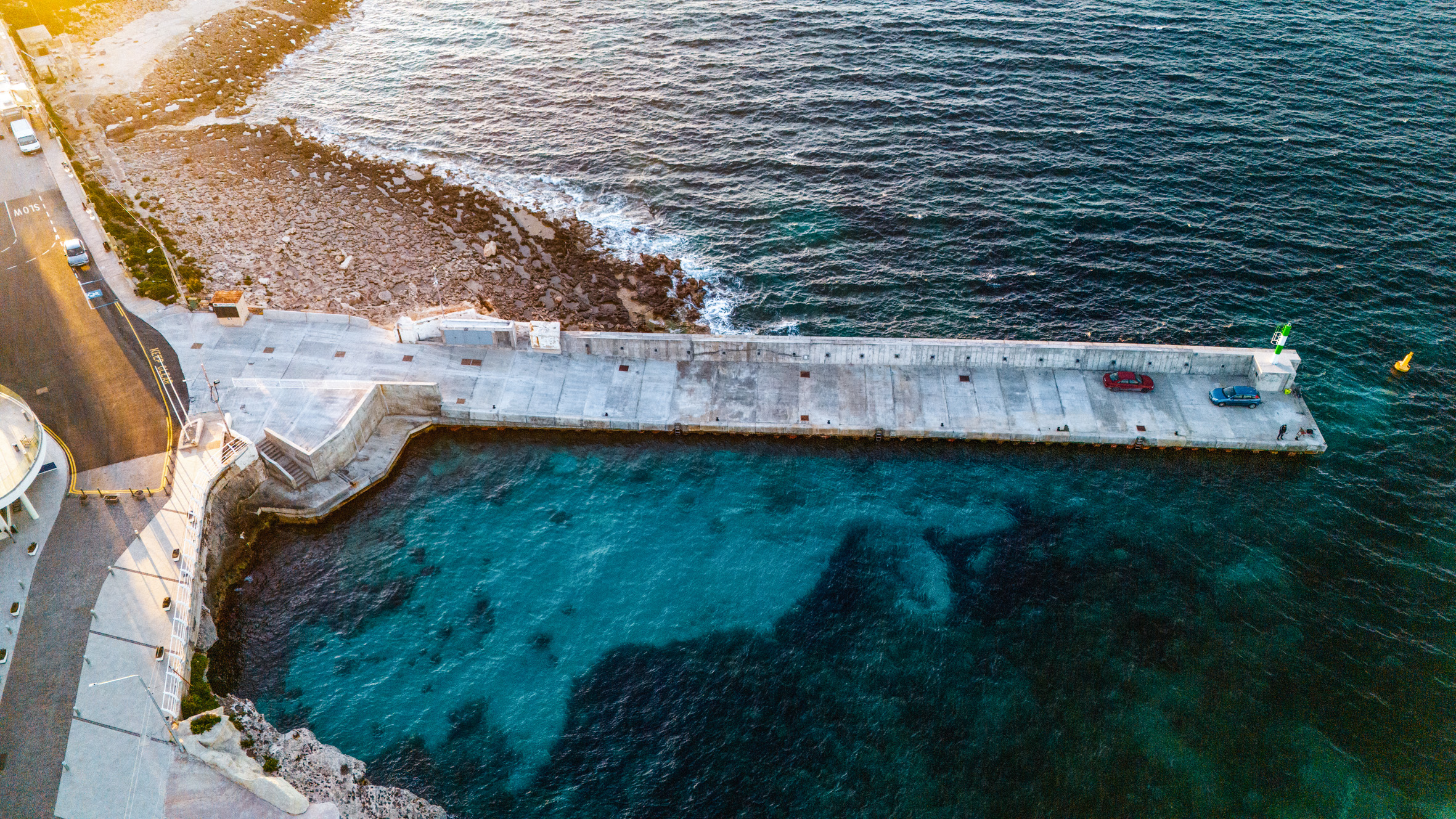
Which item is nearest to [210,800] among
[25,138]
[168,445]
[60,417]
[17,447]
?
[17,447]

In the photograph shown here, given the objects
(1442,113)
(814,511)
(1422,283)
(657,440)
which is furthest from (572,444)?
(1442,113)

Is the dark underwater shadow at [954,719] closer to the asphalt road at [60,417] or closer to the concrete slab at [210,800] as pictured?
the concrete slab at [210,800]

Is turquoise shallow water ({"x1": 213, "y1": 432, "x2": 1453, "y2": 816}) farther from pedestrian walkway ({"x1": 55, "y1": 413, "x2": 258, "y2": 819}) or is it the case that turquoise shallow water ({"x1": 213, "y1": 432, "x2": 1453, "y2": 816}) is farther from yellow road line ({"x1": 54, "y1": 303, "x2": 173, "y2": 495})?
yellow road line ({"x1": 54, "y1": 303, "x2": 173, "y2": 495})

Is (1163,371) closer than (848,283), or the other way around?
(1163,371)

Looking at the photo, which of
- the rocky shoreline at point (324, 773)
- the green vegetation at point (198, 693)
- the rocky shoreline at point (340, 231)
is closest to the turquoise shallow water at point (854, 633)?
the rocky shoreline at point (324, 773)

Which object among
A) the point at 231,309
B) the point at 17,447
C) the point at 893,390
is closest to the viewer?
the point at 17,447

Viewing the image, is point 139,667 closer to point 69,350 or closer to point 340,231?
point 69,350

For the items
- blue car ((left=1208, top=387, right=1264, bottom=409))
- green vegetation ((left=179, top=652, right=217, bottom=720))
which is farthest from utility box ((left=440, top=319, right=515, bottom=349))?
blue car ((left=1208, top=387, right=1264, bottom=409))

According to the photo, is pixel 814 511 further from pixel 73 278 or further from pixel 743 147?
pixel 73 278
